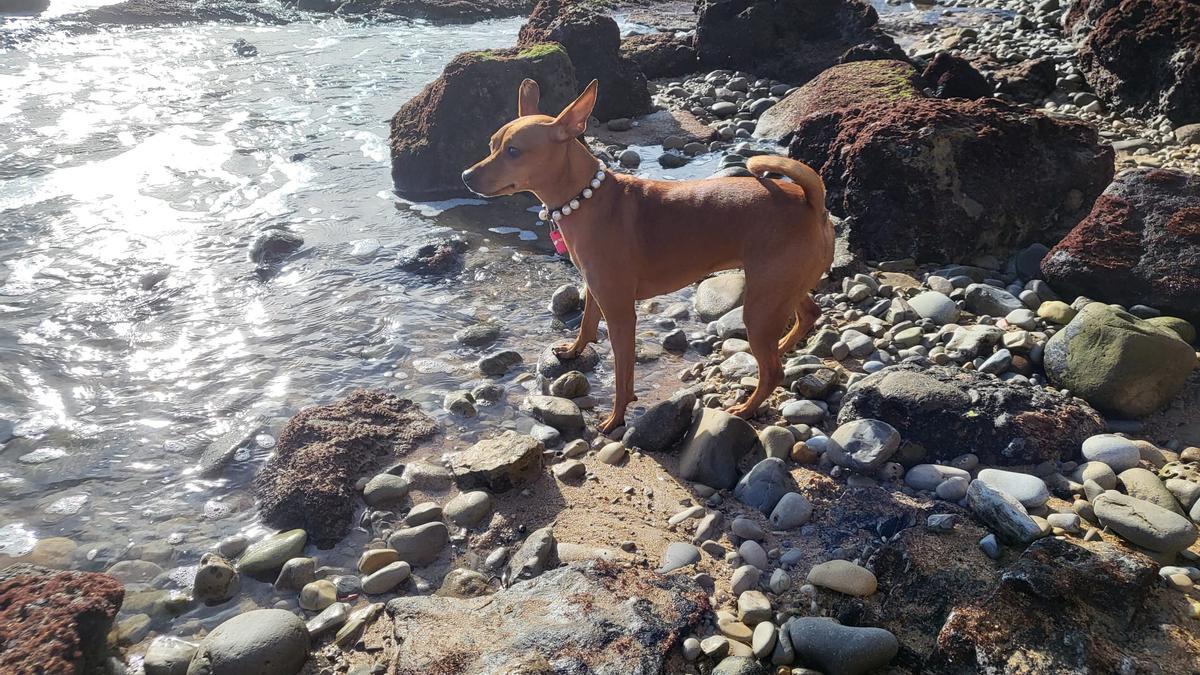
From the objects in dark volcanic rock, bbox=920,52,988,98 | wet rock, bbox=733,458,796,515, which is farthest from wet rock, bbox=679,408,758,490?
dark volcanic rock, bbox=920,52,988,98

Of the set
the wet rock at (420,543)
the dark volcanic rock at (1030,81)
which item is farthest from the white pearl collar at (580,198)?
the dark volcanic rock at (1030,81)

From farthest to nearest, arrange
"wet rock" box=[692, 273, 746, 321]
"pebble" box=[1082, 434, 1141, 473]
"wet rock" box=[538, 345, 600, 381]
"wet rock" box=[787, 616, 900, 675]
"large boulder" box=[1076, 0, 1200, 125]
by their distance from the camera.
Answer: "large boulder" box=[1076, 0, 1200, 125]
"wet rock" box=[692, 273, 746, 321]
"wet rock" box=[538, 345, 600, 381]
"pebble" box=[1082, 434, 1141, 473]
"wet rock" box=[787, 616, 900, 675]

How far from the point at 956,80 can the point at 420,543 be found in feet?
28.5

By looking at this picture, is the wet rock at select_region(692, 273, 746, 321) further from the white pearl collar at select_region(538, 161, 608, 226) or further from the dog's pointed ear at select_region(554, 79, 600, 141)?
the dog's pointed ear at select_region(554, 79, 600, 141)

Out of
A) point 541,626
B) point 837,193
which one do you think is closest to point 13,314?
point 541,626

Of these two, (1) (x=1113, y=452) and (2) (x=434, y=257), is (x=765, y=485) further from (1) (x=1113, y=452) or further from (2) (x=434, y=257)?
(2) (x=434, y=257)

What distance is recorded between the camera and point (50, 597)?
12.3 ft

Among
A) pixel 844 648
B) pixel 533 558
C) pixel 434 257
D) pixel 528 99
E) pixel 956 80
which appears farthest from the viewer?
pixel 956 80

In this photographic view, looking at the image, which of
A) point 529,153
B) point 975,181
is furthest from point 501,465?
point 975,181

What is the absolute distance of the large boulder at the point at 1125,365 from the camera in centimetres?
489

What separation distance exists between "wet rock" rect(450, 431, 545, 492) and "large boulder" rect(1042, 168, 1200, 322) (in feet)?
14.5

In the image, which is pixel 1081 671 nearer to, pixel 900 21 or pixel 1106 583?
pixel 1106 583

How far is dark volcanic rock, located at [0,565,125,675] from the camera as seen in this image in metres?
3.45

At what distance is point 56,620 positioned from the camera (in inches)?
142
